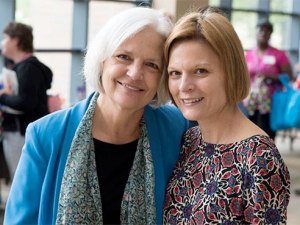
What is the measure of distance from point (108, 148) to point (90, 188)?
0.15 metres

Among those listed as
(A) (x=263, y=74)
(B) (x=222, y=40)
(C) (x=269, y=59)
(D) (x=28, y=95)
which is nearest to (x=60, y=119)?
(B) (x=222, y=40)

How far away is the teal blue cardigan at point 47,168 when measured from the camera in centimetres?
182

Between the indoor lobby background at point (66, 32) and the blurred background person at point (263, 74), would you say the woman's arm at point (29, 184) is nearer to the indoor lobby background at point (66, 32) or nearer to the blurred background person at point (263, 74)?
the indoor lobby background at point (66, 32)

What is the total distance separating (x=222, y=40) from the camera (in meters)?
1.67

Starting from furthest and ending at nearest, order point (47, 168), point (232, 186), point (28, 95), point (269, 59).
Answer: point (269, 59)
point (28, 95)
point (47, 168)
point (232, 186)

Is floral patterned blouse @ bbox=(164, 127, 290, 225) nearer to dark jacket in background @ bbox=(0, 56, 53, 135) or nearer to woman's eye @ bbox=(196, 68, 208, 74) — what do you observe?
woman's eye @ bbox=(196, 68, 208, 74)

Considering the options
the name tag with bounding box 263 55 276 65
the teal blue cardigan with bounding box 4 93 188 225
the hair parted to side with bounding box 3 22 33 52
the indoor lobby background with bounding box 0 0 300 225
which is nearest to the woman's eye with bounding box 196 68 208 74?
the teal blue cardigan with bounding box 4 93 188 225

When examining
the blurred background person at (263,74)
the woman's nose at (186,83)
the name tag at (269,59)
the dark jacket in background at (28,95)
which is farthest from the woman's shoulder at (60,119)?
the name tag at (269,59)

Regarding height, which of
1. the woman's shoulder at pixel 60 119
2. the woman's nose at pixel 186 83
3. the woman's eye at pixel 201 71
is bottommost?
the woman's shoulder at pixel 60 119

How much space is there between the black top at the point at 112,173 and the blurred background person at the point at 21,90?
2602 mm

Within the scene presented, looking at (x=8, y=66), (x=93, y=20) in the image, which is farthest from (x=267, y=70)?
(x=8, y=66)

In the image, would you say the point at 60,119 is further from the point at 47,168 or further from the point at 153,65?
the point at 153,65

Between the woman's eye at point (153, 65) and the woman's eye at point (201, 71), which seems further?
the woman's eye at point (153, 65)

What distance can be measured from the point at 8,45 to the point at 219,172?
336 centimetres
